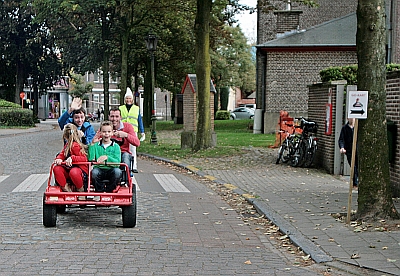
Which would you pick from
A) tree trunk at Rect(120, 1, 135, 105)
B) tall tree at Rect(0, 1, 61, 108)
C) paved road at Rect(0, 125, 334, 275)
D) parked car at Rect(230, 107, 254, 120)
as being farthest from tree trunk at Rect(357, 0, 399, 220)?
parked car at Rect(230, 107, 254, 120)

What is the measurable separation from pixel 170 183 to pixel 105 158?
17.1ft

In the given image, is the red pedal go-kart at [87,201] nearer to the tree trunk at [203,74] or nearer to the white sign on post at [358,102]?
the white sign on post at [358,102]

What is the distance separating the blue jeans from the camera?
8562 millimetres

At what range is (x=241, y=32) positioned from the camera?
237ft

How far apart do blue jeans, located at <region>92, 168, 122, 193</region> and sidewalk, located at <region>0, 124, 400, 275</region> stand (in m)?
2.41

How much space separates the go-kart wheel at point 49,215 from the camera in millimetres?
8266

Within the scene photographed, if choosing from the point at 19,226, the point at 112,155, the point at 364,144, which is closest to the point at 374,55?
the point at 364,144

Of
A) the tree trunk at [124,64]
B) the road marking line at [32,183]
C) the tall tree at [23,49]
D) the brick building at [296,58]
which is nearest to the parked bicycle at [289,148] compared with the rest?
the road marking line at [32,183]

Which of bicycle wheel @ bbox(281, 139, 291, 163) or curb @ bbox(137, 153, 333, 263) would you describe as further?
bicycle wheel @ bbox(281, 139, 291, 163)

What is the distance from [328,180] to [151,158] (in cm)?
788

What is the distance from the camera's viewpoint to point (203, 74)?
65.8 feet

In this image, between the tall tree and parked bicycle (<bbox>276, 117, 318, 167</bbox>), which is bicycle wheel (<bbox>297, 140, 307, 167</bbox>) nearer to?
parked bicycle (<bbox>276, 117, 318, 167</bbox>)

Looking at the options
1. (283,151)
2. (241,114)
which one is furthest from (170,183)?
(241,114)

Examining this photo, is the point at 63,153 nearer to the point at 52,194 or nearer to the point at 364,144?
the point at 52,194
